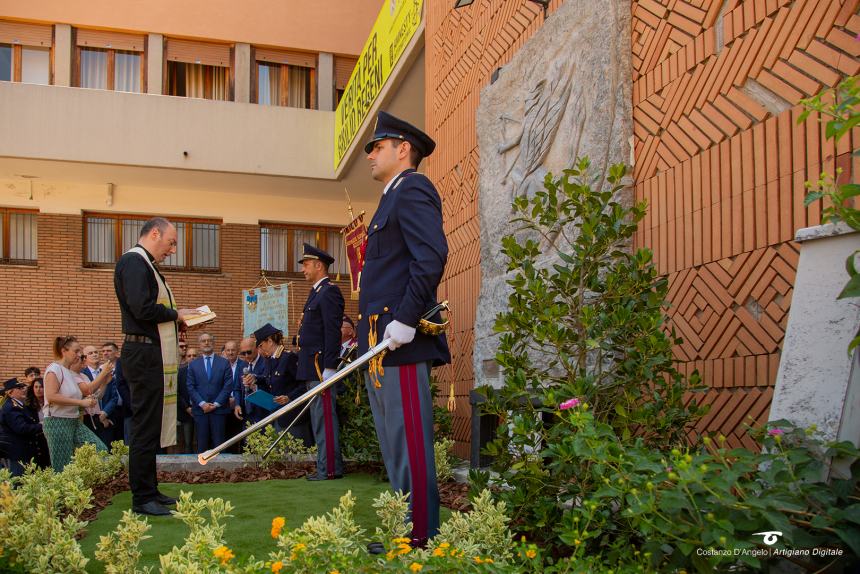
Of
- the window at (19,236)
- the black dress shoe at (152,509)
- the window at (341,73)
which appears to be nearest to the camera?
the black dress shoe at (152,509)

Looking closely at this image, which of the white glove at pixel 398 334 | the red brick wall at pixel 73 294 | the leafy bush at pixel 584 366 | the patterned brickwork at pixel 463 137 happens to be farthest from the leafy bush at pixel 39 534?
the red brick wall at pixel 73 294

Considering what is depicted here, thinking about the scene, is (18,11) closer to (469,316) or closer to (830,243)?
(469,316)

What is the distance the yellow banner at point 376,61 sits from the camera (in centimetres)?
1046

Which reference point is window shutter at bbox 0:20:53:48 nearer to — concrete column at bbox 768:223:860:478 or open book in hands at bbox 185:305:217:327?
open book in hands at bbox 185:305:217:327

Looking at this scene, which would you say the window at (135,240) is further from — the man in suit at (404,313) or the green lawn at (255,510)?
the man in suit at (404,313)

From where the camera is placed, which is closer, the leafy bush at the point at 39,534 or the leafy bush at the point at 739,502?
the leafy bush at the point at 739,502

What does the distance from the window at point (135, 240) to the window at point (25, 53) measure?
2756 mm

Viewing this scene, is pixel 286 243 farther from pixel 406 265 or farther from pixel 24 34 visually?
pixel 406 265

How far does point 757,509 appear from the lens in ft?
6.93

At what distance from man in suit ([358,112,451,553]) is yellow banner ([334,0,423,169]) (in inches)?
251

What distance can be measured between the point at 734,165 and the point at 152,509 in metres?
3.78

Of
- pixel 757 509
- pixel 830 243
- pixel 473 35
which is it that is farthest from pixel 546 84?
pixel 757 509

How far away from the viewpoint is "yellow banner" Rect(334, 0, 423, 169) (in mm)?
10461

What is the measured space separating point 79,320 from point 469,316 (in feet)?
33.8
